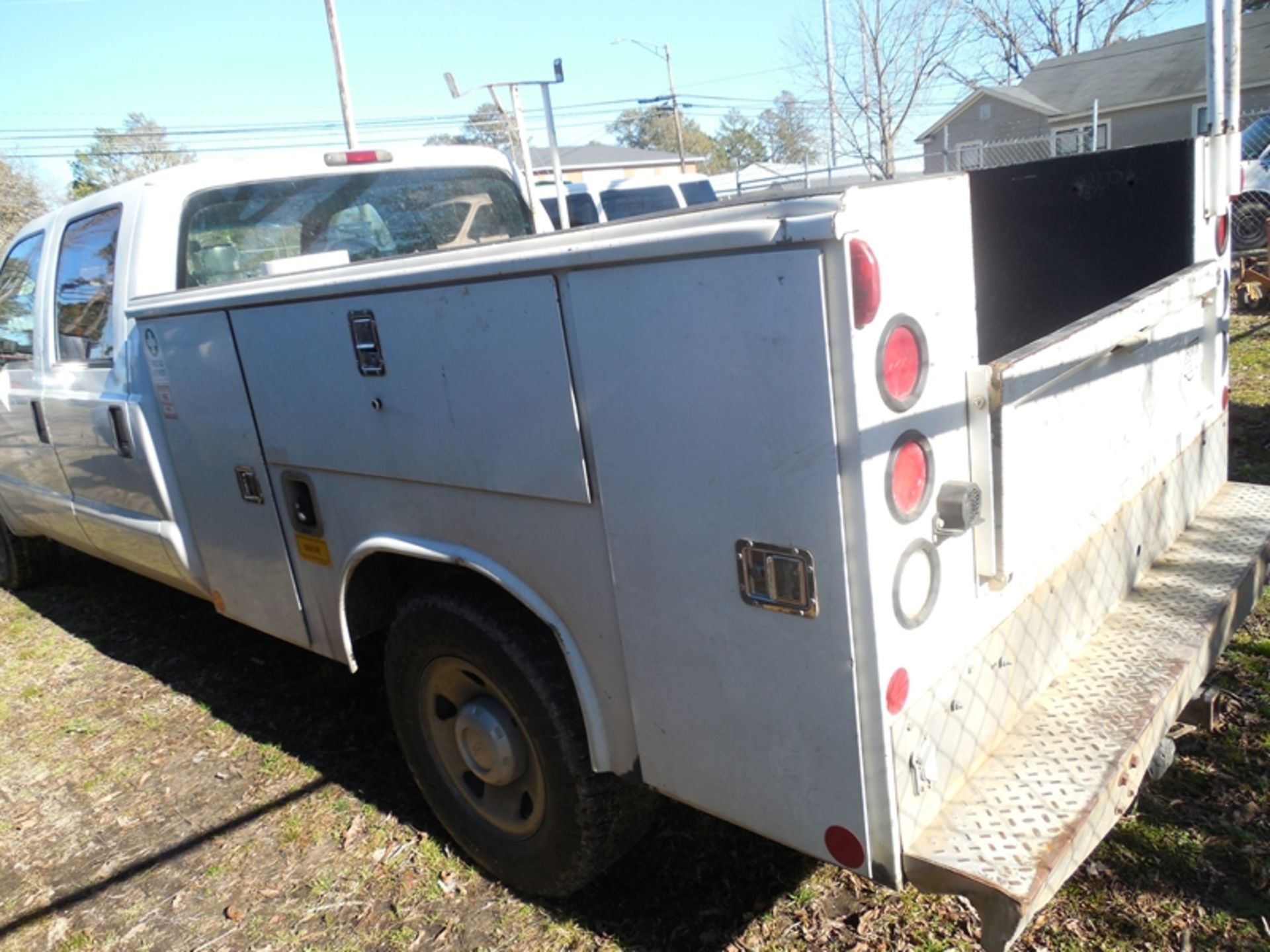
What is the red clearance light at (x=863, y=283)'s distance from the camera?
5.30ft

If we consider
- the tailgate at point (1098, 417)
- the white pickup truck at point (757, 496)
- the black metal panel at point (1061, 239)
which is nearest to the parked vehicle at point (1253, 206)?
the black metal panel at point (1061, 239)

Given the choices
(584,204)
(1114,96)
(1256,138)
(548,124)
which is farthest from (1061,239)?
(1114,96)

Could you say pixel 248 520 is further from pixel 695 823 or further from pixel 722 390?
pixel 722 390

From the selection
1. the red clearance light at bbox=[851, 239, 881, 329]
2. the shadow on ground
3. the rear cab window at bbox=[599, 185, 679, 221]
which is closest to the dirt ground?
the shadow on ground

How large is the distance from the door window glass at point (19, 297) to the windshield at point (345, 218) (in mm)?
1270

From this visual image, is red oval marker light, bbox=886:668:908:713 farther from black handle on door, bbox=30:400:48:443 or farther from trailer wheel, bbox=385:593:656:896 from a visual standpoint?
black handle on door, bbox=30:400:48:443

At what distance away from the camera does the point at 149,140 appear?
55.0 meters

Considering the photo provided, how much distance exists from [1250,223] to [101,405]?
16.0 metres

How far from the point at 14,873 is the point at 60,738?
102cm

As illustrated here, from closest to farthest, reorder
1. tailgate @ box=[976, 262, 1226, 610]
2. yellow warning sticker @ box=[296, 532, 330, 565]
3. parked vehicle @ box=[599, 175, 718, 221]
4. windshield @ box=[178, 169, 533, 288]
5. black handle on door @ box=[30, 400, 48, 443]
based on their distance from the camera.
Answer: tailgate @ box=[976, 262, 1226, 610], yellow warning sticker @ box=[296, 532, 330, 565], windshield @ box=[178, 169, 533, 288], black handle on door @ box=[30, 400, 48, 443], parked vehicle @ box=[599, 175, 718, 221]

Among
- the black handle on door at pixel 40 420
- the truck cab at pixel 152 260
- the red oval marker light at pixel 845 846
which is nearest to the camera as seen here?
the red oval marker light at pixel 845 846

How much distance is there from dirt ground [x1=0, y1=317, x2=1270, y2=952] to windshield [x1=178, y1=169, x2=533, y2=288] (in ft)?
6.18

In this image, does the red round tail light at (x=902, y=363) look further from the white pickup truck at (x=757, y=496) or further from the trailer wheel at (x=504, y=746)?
the trailer wheel at (x=504, y=746)

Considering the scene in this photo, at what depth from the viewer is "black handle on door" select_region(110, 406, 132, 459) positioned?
3799 millimetres
